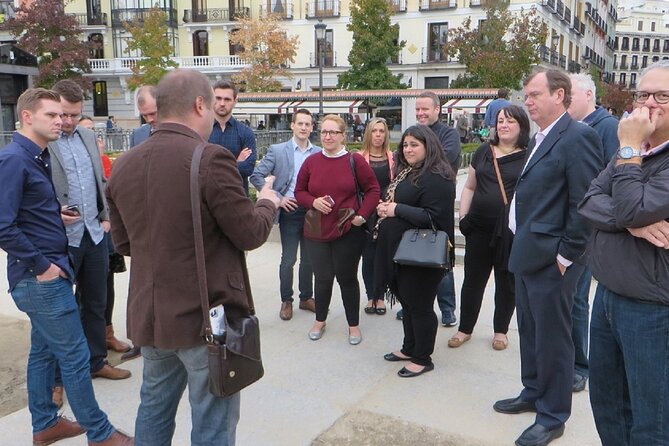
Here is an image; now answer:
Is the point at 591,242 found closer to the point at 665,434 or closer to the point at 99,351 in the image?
the point at 665,434

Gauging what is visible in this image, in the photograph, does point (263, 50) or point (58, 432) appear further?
point (263, 50)

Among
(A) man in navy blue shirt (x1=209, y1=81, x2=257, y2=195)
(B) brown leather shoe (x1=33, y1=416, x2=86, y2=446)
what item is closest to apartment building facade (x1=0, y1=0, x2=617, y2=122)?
(A) man in navy blue shirt (x1=209, y1=81, x2=257, y2=195)

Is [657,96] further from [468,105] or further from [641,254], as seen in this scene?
[468,105]

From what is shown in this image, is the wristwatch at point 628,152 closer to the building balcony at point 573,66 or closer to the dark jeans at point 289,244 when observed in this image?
the dark jeans at point 289,244

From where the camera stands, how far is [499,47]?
95.3ft

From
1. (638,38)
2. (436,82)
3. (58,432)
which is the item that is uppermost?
(638,38)

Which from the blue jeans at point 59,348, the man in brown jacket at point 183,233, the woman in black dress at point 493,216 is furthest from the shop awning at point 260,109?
the man in brown jacket at point 183,233

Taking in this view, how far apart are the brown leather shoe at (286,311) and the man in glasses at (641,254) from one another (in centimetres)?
323

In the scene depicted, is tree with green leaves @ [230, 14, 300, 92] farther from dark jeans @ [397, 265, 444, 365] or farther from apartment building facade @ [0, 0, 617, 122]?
dark jeans @ [397, 265, 444, 365]

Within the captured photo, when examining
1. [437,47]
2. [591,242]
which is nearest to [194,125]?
[591,242]

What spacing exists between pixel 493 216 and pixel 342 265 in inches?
47.5

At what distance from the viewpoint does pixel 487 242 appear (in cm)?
431

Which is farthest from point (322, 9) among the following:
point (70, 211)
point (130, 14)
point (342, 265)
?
point (70, 211)

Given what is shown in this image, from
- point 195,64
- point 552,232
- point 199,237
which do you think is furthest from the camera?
point 195,64
